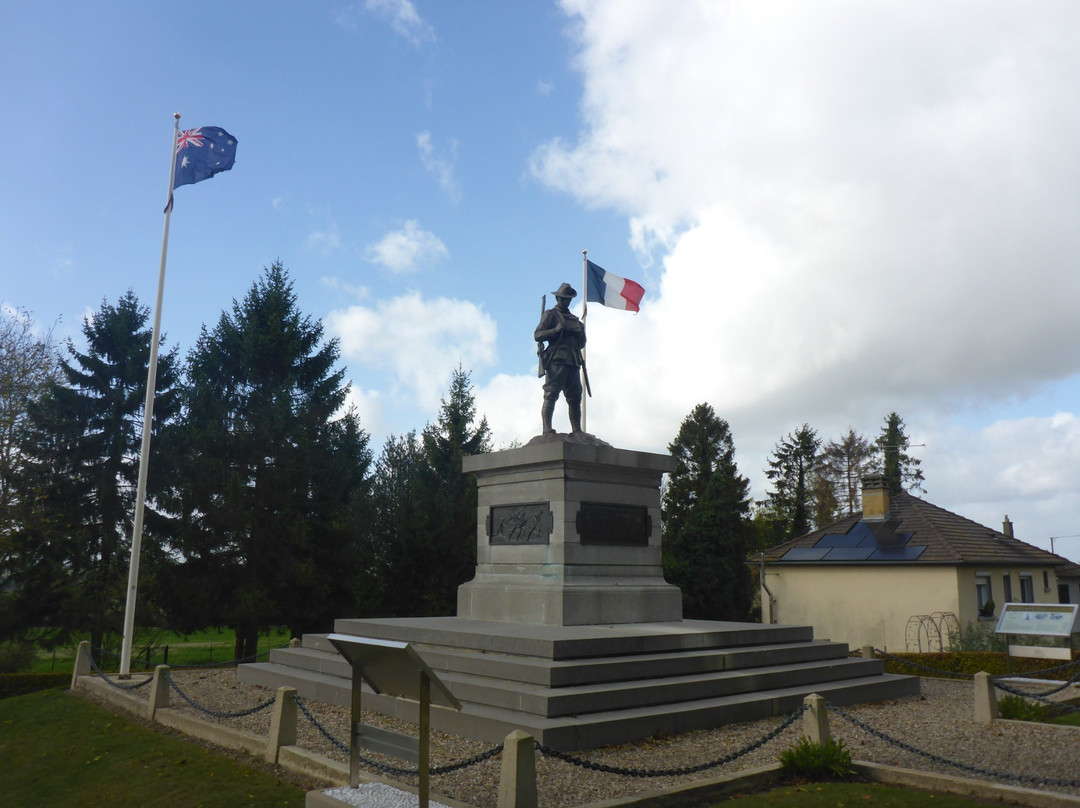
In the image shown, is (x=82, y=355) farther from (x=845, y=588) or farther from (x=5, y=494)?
(x=845, y=588)

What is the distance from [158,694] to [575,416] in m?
8.76

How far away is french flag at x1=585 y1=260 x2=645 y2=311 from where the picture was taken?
19.6 m

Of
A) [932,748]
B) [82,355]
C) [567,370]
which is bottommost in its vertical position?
[932,748]

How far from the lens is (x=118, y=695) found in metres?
14.4

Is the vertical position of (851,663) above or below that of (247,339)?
below

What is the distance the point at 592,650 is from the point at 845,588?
70.9 ft

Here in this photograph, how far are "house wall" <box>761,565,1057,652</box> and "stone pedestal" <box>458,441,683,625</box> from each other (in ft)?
48.2

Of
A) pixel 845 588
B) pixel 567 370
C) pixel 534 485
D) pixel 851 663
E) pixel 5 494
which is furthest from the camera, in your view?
pixel 845 588

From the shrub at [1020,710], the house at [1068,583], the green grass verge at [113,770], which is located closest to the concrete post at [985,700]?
the shrub at [1020,710]

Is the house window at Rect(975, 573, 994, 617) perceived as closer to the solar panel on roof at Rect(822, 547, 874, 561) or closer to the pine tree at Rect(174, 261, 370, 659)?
the solar panel on roof at Rect(822, 547, 874, 561)

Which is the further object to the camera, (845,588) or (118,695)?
(845,588)

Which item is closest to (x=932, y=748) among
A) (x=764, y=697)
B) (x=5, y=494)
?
(x=764, y=697)

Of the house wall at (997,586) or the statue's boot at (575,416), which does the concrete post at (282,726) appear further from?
the house wall at (997,586)

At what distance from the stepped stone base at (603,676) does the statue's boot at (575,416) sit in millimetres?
4106
